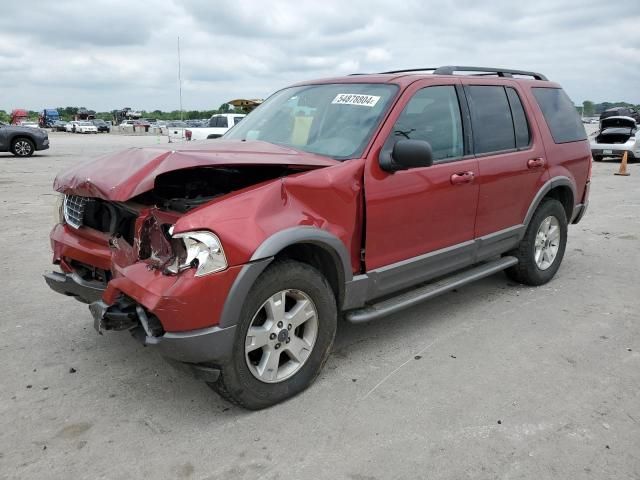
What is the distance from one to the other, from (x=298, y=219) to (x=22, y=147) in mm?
19010

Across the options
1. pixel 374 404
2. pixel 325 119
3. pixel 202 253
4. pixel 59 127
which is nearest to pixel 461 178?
pixel 325 119

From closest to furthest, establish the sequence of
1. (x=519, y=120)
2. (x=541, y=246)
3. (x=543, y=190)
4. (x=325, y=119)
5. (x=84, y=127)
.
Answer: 1. (x=325, y=119)
2. (x=519, y=120)
3. (x=543, y=190)
4. (x=541, y=246)
5. (x=84, y=127)

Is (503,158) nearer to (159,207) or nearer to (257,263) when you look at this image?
(257,263)

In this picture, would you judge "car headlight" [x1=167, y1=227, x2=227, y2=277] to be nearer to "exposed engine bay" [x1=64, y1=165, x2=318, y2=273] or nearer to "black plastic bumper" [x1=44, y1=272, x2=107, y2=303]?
"exposed engine bay" [x1=64, y1=165, x2=318, y2=273]

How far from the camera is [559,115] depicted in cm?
523

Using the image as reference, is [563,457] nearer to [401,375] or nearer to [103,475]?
[401,375]

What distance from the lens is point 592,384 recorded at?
331 cm

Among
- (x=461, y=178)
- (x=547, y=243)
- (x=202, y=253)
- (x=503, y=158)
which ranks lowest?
(x=547, y=243)

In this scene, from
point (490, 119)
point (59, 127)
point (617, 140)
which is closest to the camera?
point (490, 119)

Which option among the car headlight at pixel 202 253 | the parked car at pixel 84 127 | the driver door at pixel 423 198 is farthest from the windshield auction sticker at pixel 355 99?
the parked car at pixel 84 127

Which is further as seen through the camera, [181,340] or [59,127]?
[59,127]

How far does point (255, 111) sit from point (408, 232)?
184 cm

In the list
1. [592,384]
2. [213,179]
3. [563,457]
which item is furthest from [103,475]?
[592,384]

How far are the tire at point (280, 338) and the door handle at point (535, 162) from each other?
2.50 metres
